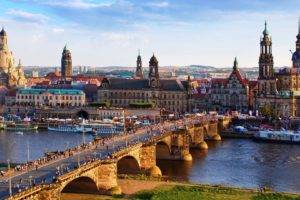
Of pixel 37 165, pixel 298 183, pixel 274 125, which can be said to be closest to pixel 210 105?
pixel 274 125

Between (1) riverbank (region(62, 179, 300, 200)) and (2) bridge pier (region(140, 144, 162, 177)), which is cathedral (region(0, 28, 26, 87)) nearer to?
(2) bridge pier (region(140, 144, 162, 177))

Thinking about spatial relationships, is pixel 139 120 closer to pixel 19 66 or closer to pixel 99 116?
pixel 99 116

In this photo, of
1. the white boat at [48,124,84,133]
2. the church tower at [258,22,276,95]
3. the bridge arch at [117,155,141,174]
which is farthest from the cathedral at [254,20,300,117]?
the bridge arch at [117,155,141,174]

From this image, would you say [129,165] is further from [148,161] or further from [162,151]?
[162,151]

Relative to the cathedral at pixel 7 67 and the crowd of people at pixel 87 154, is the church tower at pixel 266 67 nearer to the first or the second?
the crowd of people at pixel 87 154

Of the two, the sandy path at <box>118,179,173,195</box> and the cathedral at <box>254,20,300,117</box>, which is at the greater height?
the cathedral at <box>254,20,300,117</box>

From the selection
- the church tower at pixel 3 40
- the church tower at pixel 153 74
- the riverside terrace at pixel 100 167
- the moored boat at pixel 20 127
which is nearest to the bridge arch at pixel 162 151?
the riverside terrace at pixel 100 167
